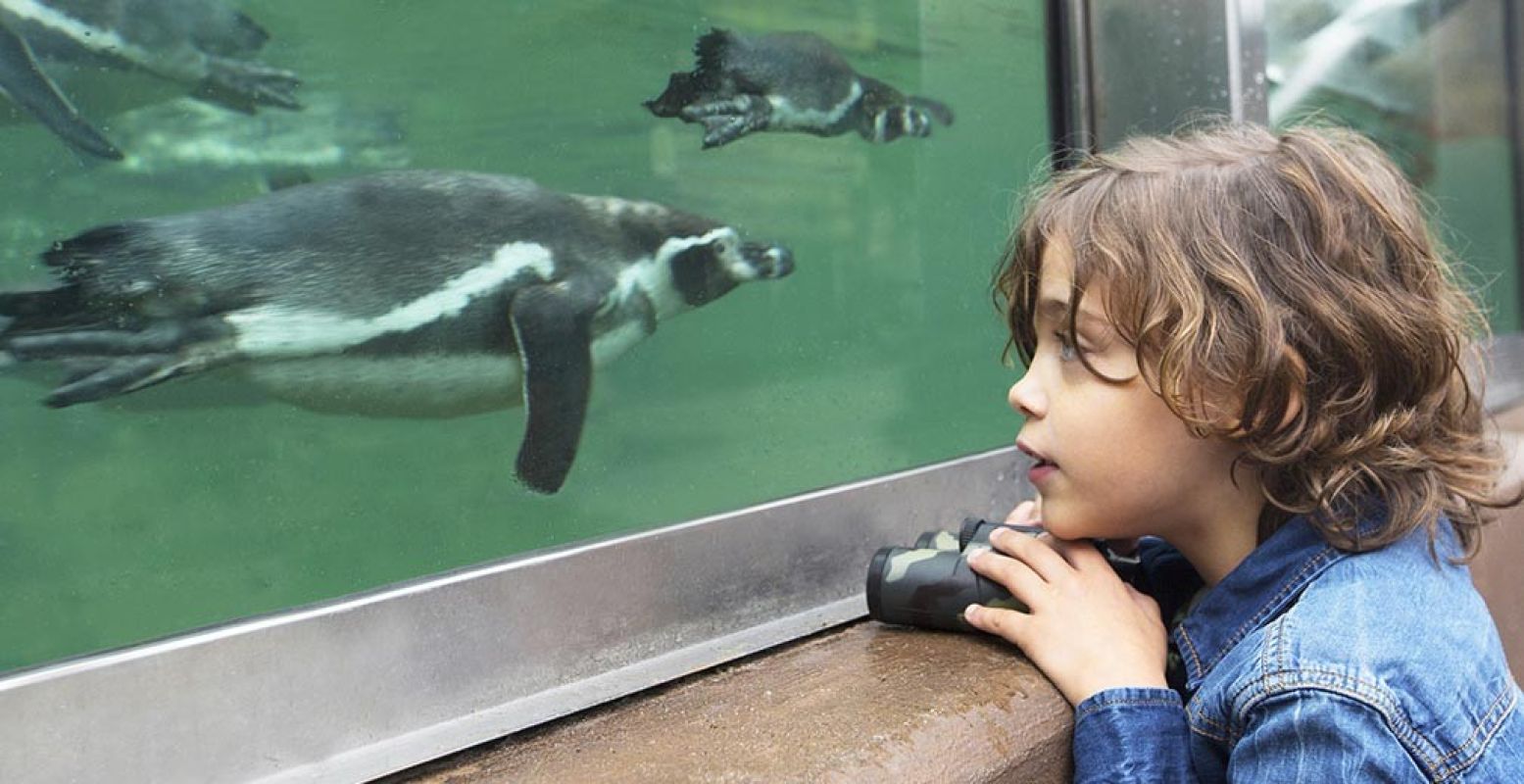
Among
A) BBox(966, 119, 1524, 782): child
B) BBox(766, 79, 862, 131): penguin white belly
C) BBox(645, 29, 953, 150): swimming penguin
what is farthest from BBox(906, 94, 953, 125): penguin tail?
BBox(966, 119, 1524, 782): child

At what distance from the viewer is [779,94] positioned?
68.8 inches

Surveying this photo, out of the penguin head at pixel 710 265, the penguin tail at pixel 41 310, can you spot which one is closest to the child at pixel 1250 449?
the penguin head at pixel 710 265

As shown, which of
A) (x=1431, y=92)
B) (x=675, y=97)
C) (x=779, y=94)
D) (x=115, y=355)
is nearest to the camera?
(x=115, y=355)

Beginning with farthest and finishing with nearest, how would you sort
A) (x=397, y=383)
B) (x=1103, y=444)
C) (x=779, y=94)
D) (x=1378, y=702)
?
1. (x=779, y=94)
2. (x=397, y=383)
3. (x=1103, y=444)
4. (x=1378, y=702)

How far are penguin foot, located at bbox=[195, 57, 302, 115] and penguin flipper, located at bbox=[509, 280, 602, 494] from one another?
0.33 metres

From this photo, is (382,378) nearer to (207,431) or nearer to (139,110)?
(207,431)

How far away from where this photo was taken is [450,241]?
135 cm

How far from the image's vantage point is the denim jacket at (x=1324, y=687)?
992 mm

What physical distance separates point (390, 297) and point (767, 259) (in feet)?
1.99

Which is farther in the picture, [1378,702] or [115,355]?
[115,355]

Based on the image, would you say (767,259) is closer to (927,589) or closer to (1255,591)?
(927,589)

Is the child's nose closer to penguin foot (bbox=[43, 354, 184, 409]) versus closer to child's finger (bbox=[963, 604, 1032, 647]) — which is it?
child's finger (bbox=[963, 604, 1032, 647])

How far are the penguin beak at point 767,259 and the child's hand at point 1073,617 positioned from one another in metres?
Answer: 0.58

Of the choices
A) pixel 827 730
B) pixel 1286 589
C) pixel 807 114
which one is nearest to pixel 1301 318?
pixel 1286 589
